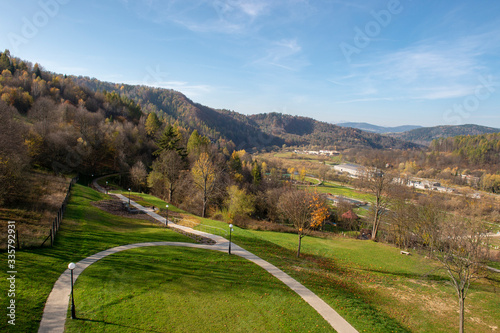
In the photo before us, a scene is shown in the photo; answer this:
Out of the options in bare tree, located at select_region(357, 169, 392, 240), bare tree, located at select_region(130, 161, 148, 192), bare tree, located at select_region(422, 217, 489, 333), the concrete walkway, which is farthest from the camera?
bare tree, located at select_region(130, 161, 148, 192)

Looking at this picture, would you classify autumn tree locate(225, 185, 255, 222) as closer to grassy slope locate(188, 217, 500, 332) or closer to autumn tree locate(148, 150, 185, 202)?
autumn tree locate(148, 150, 185, 202)

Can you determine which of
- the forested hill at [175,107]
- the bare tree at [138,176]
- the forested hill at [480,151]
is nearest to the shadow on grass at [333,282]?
the bare tree at [138,176]

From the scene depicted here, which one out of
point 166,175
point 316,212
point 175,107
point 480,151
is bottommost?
point 316,212

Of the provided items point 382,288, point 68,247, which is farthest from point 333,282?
point 68,247

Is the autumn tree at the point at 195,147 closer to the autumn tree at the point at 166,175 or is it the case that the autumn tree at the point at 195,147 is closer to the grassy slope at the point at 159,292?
the autumn tree at the point at 166,175

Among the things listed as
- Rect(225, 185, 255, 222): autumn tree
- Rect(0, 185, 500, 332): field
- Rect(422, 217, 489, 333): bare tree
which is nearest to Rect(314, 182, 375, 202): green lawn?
Rect(225, 185, 255, 222): autumn tree

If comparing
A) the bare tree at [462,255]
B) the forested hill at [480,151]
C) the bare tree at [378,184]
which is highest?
the forested hill at [480,151]

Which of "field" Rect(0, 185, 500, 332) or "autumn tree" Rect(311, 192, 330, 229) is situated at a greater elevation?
"autumn tree" Rect(311, 192, 330, 229)

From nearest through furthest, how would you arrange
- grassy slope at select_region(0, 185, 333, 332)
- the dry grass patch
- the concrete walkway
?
1. the concrete walkway
2. grassy slope at select_region(0, 185, 333, 332)
3. the dry grass patch

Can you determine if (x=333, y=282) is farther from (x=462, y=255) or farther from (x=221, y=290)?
(x=221, y=290)
